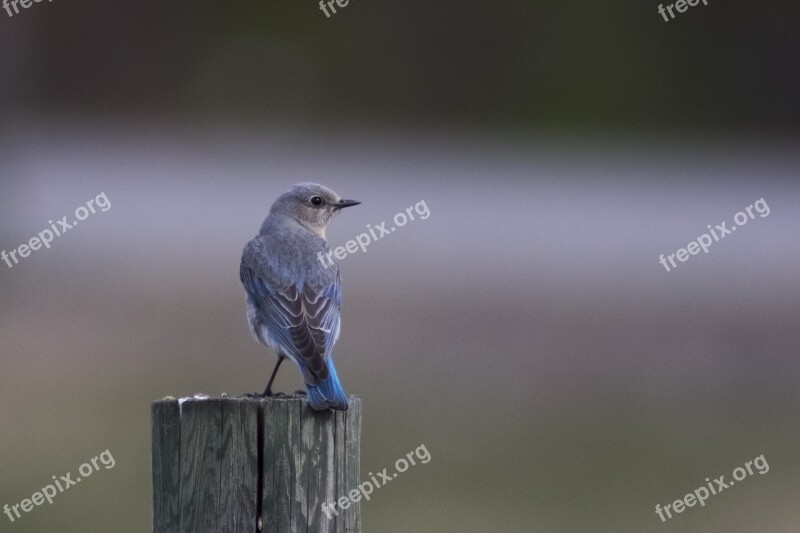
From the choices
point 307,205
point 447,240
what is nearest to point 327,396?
point 307,205

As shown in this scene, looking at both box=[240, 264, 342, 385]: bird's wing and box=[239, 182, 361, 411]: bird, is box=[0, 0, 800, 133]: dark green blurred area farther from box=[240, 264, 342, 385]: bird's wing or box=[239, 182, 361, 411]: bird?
box=[240, 264, 342, 385]: bird's wing

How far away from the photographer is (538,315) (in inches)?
538

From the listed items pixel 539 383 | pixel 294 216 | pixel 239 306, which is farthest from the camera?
pixel 239 306

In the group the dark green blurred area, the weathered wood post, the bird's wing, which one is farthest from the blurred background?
the weathered wood post

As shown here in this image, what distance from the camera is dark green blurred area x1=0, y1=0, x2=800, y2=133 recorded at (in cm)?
1548

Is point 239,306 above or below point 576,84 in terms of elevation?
below

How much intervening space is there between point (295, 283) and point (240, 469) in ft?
7.73

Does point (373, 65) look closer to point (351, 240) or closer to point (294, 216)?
point (351, 240)

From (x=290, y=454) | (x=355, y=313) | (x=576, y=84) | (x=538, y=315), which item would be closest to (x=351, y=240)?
(x=355, y=313)

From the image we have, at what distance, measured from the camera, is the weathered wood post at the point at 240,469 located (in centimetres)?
425

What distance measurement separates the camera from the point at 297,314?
6.32m

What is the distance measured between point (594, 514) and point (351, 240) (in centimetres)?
490

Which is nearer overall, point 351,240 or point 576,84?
point 351,240

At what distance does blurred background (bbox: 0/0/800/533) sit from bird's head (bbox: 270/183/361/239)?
307cm
